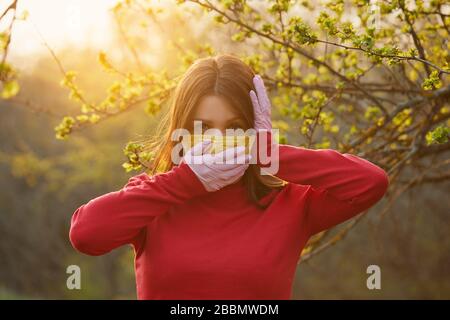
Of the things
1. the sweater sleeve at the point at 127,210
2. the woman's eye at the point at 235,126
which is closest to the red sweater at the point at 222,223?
the sweater sleeve at the point at 127,210

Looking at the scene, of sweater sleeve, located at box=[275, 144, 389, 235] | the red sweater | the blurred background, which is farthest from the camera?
the blurred background

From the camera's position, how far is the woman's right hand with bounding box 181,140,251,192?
1770mm

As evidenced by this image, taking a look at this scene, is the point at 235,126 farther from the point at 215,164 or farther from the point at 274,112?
the point at 274,112

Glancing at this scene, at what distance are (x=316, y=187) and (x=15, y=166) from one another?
11.6 m

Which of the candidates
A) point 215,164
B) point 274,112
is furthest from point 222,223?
point 274,112

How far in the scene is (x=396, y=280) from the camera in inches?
443

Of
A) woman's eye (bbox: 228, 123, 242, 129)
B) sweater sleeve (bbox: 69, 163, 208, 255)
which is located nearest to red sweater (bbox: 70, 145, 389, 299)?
sweater sleeve (bbox: 69, 163, 208, 255)

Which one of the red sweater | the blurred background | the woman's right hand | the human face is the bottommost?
the red sweater

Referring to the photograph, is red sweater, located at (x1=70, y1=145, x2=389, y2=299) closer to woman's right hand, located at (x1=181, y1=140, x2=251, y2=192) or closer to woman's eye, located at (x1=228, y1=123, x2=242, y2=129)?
woman's right hand, located at (x1=181, y1=140, x2=251, y2=192)

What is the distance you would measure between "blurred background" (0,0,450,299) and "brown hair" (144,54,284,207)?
30cm

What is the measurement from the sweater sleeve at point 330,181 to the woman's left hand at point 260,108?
0.28 ft

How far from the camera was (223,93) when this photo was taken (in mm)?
1892

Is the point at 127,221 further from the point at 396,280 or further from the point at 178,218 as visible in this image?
the point at 396,280

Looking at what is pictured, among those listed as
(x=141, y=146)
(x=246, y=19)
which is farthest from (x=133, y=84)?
(x=141, y=146)
